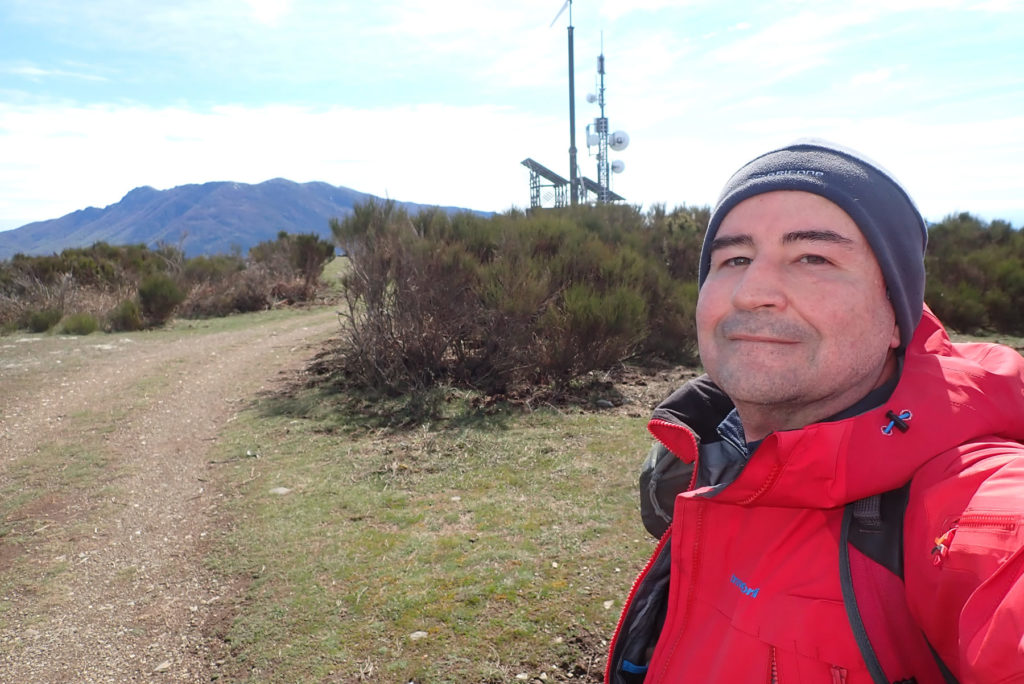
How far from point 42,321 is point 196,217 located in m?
170

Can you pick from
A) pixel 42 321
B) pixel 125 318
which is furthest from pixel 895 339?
pixel 42 321

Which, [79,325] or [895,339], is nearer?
[895,339]

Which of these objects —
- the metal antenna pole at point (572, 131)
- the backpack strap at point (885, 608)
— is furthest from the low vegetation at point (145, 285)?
the backpack strap at point (885, 608)

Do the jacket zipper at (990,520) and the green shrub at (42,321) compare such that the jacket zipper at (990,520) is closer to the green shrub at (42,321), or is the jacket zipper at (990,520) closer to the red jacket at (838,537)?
the red jacket at (838,537)

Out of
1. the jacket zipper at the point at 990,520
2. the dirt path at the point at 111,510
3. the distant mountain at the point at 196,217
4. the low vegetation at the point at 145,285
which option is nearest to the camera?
the jacket zipper at the point at 990,520

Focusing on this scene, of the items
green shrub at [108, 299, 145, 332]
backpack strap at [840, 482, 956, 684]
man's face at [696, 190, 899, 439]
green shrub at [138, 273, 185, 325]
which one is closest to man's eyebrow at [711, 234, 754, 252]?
man's face at [696, 190, 899, 439]

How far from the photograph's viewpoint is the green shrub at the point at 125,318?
1289 cm

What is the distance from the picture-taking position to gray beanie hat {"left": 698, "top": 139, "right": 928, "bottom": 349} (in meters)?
1.24

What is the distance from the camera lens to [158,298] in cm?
1334

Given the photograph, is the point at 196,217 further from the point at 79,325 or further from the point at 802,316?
the point at 802,316

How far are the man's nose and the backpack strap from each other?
0.39 metres

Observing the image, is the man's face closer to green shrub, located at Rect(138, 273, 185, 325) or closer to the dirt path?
the dirt path

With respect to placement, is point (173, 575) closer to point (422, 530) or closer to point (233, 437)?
point (422, 530)

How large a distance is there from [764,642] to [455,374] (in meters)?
6.22
